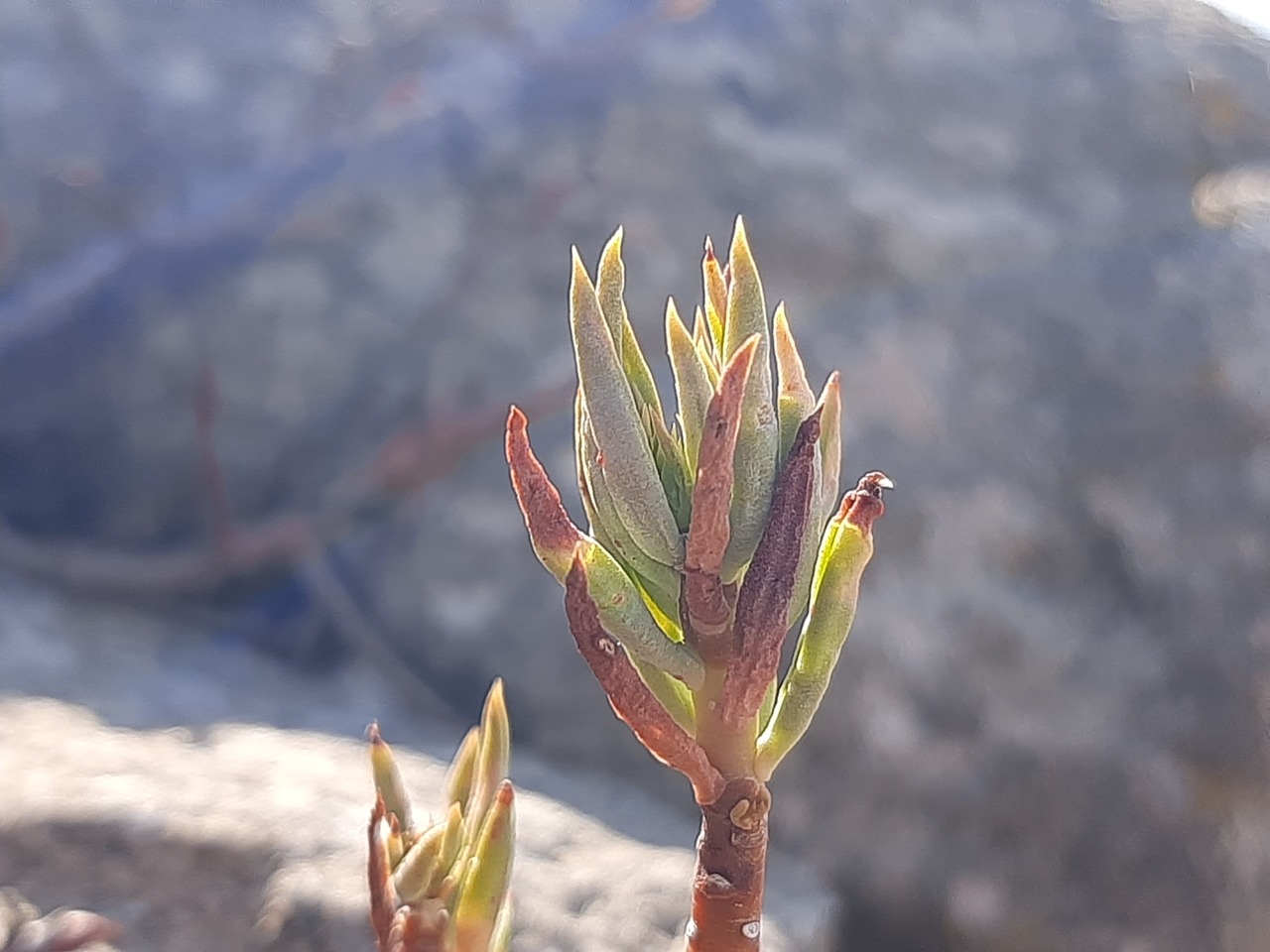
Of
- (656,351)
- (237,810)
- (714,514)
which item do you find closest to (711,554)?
(714,514)

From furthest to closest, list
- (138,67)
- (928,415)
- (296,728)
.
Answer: (138,67) < (928,415) < (296,728)

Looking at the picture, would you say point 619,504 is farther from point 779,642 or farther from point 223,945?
point 223,945

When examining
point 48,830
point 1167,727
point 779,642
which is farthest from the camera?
point 1167,727

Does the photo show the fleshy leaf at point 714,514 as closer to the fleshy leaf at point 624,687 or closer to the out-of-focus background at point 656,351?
the fleshy leaf at point 624,687

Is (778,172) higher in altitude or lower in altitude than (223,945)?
higher

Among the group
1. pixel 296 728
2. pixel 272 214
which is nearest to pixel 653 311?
pixel 272 214

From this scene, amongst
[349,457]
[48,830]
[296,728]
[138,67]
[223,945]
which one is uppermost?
[138,67]

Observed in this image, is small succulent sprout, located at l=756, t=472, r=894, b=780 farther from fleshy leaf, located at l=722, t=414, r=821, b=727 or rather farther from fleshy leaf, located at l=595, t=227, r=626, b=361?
fleshy leaf, located at l=595, t=227, r=626, b=361
